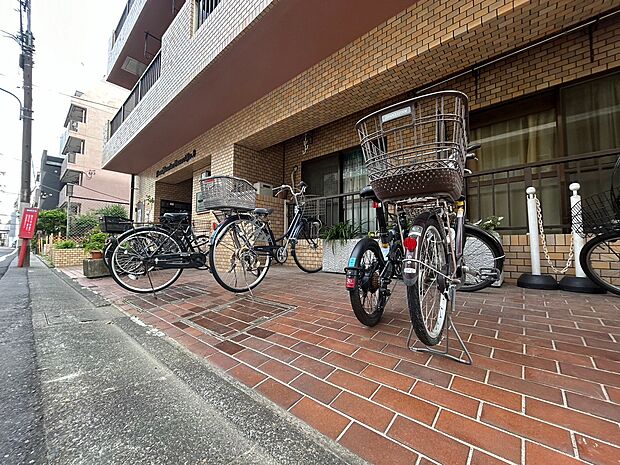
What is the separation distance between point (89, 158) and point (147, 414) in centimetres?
2738

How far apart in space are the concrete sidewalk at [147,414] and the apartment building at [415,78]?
3.56m

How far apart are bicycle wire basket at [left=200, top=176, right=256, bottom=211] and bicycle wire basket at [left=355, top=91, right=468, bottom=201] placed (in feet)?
5.77

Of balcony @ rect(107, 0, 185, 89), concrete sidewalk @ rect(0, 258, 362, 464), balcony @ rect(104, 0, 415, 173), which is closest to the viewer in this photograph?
concrete sidewalk @ rect(0, 258, 362, 464)

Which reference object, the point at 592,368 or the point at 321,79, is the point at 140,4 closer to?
the point at 321,79

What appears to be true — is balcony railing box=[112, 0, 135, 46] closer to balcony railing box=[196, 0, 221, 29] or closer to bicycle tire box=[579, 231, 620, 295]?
balcony railing box=[196, 0, 221, 29]

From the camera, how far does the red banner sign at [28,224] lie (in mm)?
6734

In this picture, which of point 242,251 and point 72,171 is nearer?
point 242,251

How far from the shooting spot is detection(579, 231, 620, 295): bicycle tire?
2469 mm

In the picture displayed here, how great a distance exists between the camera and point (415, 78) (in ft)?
11.4

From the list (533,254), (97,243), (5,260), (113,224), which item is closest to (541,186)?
(533,254)

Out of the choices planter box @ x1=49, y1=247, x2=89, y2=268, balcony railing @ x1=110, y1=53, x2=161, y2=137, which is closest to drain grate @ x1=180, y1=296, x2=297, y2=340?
balcony railing @ x1=110, y1=53, x2=161, y2=137

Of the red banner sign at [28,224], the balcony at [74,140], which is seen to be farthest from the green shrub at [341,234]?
the balcony at [74,140]

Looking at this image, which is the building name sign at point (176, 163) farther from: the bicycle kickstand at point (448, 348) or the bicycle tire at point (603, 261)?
the bicycle tire at point (603, 261)

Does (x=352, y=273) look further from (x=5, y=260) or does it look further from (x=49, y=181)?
(x=49, y=181)
